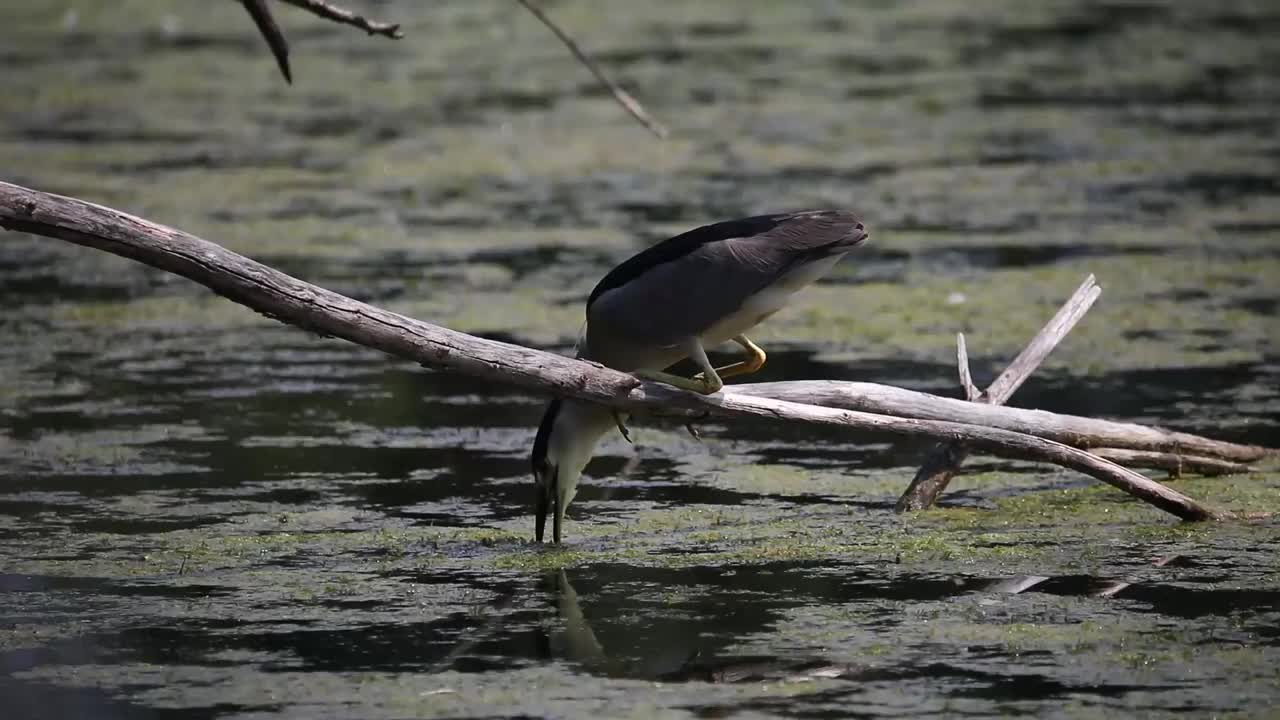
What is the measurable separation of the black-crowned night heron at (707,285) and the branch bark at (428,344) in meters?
0.13

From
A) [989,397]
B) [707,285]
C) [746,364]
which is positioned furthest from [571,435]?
[989,397]

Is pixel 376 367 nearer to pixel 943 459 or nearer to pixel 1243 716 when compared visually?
pixel 943 459

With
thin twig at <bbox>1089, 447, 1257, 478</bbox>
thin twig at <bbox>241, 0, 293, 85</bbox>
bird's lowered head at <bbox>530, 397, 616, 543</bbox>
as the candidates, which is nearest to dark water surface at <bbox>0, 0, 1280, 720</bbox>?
thin twig at <bbox>1089, 447, 1257, 478</bbox>

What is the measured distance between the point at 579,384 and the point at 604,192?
7.61m

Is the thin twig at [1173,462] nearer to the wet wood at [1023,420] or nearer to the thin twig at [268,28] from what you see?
the wet wood at [1023,420]

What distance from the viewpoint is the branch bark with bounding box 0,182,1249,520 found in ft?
16.5

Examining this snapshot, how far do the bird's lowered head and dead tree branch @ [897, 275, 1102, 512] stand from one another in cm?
112

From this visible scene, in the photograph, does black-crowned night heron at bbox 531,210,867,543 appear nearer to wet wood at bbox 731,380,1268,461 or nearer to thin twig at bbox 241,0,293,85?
wet wood at bbox 731,380,1268,461

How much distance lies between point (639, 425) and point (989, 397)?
1944 millimetres

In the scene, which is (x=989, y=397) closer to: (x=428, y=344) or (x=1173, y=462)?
(x=1173, y=462)

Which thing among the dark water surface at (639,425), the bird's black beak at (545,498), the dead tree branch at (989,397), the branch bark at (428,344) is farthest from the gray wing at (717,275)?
the dead tree branch at (989,397)

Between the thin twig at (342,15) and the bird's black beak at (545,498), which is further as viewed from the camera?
the bird's black beak at (545,498)

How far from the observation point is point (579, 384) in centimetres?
546

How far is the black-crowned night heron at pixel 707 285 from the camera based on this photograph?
18.0 feet
